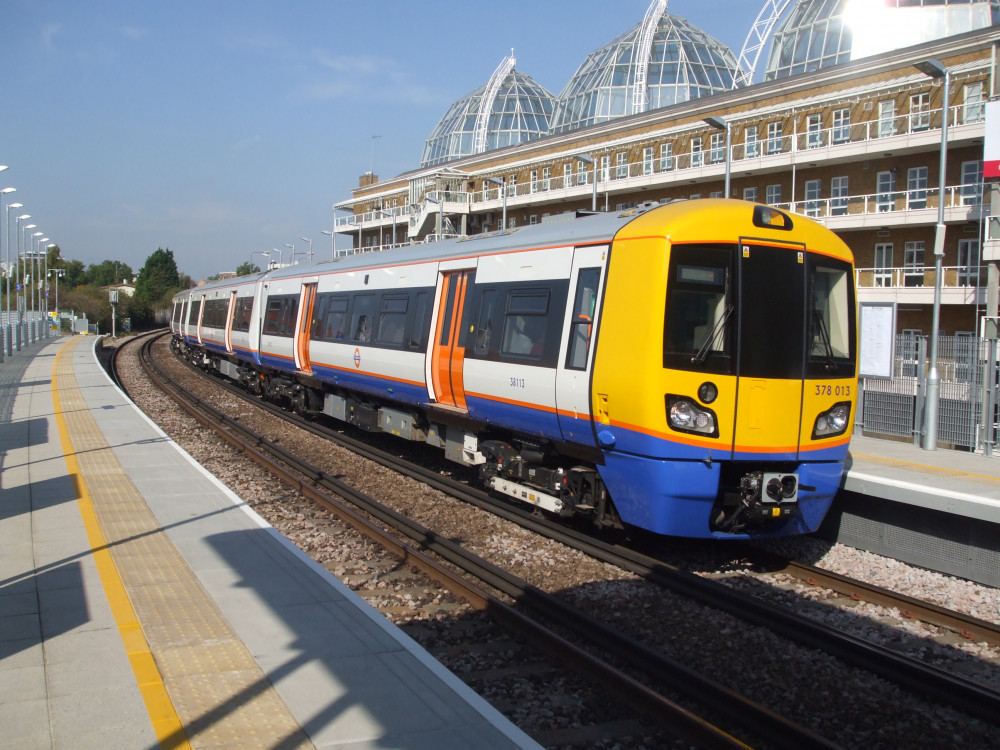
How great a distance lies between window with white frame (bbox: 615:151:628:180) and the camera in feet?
140

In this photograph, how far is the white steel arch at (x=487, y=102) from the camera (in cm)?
6719

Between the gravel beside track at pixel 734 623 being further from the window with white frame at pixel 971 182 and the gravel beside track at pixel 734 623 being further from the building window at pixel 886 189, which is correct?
the building window at pixel 886 189

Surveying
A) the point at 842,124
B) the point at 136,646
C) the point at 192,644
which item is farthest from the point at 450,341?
the point at 842,124

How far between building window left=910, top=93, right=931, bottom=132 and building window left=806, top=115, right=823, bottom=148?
11.0ft

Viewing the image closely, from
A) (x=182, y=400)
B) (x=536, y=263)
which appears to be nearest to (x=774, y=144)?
(x=182, y=400)

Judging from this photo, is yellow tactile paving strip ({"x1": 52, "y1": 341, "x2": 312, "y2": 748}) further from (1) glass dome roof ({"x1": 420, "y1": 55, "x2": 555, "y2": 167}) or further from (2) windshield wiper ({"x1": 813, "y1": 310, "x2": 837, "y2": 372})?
(1) glass dome roof ({"x1": 420, "y1": 55, "x2": 555, "y2": 167})

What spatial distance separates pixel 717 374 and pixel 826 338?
4.67 feet

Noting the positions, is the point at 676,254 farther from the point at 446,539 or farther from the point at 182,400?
the point at 182,400

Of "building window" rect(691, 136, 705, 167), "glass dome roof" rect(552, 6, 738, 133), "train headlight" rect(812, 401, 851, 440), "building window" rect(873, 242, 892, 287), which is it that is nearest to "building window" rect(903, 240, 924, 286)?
"building window" rect(873, 242, 892, 287)

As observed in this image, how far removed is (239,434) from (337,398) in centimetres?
231

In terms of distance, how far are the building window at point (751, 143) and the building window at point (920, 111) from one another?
612cm

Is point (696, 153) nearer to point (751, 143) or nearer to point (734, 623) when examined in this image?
point (751, 143)

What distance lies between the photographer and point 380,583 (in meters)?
7.84

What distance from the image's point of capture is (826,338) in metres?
8.04
